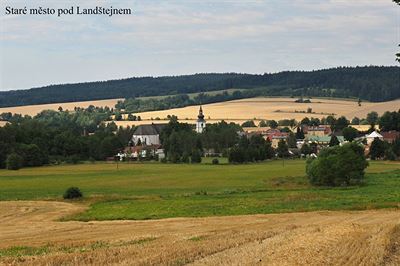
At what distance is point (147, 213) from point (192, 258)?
81.1ft

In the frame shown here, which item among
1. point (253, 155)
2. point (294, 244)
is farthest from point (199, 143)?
point (294, 244)

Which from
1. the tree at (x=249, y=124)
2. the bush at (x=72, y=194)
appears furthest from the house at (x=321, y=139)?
the bush at (x=72, y=194)

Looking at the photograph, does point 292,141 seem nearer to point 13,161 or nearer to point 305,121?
point 305,121

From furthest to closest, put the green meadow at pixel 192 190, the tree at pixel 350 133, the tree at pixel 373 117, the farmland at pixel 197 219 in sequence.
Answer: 1. the tree at pixel 373 117
2. the tree at pixel 350 133
3. the green meadow at pixel 192 190
4. the farmland at pixel 197 219

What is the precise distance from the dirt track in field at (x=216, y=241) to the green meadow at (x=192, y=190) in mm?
5457

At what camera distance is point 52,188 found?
7106cm

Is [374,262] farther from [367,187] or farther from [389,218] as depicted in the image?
[367,187]

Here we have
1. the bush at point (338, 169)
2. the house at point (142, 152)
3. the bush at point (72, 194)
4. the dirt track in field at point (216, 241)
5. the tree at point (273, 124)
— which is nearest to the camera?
the dirt track in field at point (216, 241)

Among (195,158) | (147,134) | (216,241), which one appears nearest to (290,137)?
(195,158)

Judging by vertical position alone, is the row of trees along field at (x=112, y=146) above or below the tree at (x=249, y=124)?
below

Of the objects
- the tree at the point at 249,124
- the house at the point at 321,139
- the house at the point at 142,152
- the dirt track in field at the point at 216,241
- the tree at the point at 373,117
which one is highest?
the tree at the point at 373,117

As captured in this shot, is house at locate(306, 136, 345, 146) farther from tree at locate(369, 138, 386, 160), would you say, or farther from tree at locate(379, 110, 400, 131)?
tree at locate(369, 138, 386, 160)

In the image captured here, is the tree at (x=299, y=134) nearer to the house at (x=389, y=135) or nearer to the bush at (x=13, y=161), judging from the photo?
the house at (x=389, y=135)

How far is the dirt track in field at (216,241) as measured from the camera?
1986cm
